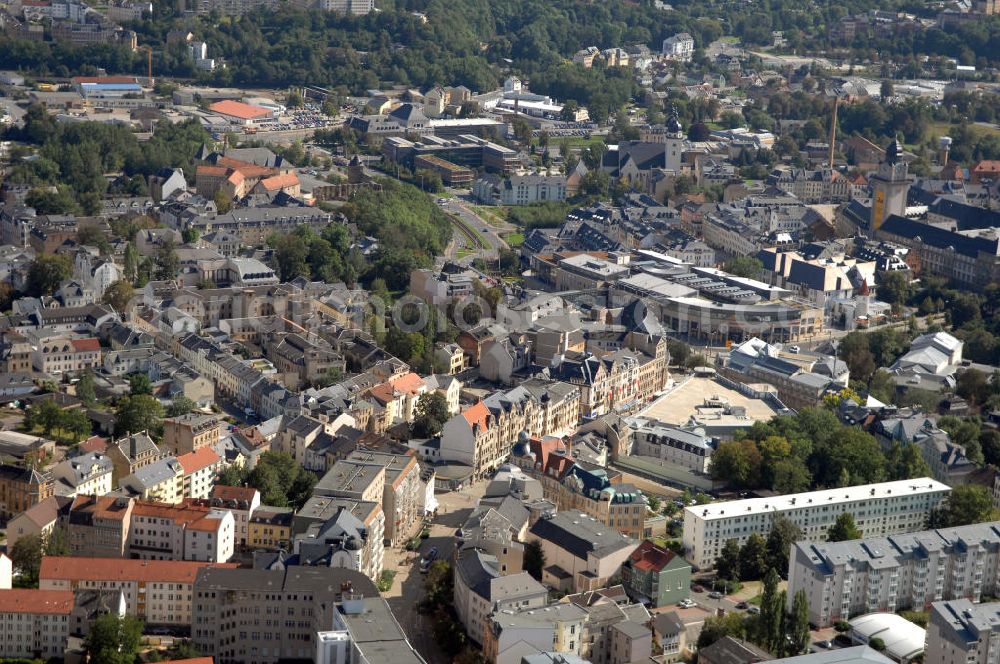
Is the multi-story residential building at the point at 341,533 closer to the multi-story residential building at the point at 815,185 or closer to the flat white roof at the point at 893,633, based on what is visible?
the flat white roof at the point at 893,633

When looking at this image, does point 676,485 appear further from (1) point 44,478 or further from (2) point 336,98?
(2) point 336,98

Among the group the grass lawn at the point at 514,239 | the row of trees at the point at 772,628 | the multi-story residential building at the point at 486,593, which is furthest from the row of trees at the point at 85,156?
the row of trees at the point at 772,628

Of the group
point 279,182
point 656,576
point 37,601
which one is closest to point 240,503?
point 37,601

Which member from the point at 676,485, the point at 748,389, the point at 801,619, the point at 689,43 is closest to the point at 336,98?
the point at 689,43

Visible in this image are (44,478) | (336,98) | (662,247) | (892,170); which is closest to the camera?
(44,478)

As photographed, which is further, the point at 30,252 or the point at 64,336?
the point at 30,252
